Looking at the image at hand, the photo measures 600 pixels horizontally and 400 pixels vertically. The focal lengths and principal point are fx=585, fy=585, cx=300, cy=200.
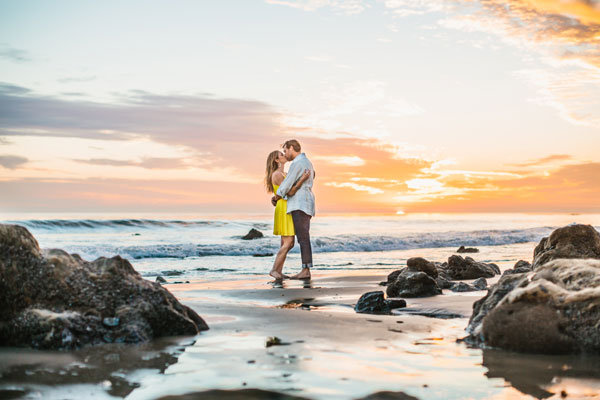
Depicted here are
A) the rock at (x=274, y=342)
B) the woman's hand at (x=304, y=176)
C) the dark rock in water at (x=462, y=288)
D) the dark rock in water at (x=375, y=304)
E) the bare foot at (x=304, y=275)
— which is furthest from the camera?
the woman's hand at (x=304, y=176)

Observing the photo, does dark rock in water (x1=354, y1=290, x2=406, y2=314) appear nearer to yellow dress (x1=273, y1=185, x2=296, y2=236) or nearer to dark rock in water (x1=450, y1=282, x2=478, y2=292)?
dark rock in water (x1=450, y1=282, x2=478, y2=292)

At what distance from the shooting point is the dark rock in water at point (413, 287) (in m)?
6.70

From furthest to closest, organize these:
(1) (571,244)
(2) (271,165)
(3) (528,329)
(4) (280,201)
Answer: (2) (271,165)
(4) (280,201)
(1) (571,244)
(3) (528,329)

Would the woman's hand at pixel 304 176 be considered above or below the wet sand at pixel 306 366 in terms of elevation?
above

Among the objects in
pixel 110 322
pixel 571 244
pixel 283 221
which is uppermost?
pixel 283 221

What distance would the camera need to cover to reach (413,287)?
6.73 meters

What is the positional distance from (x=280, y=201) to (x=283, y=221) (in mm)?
367

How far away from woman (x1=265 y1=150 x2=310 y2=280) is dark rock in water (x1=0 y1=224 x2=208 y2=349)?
582 cm

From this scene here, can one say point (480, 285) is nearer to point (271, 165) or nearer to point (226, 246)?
point (271, 165)

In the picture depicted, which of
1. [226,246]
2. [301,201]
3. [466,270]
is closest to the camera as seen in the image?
[466,270]

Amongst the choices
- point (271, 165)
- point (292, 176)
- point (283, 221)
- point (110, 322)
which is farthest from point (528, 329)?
point (271, 165)

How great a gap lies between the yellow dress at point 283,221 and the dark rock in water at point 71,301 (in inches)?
236

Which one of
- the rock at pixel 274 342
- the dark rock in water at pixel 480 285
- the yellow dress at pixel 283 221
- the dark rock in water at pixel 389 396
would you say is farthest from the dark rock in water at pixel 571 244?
the yellow dress at pixel 283 221

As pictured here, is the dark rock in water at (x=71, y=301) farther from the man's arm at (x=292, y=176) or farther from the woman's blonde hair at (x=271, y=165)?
the woman's blonde hair at (x=271, y=165)
